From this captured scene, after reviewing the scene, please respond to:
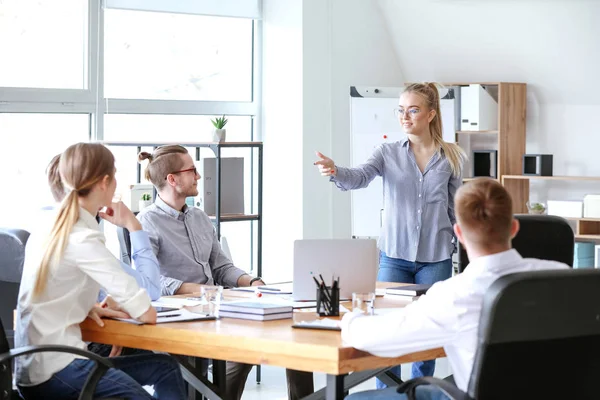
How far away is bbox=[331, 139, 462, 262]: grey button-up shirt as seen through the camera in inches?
166

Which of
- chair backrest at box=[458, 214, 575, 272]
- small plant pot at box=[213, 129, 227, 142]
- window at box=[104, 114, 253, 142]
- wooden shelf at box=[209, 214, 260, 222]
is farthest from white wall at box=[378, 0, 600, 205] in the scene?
chair backrest at box=[458, 214, 575, 272]

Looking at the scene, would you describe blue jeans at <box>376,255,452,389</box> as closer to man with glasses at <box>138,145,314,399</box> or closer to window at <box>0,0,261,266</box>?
man with glasses at <box>138,145,314,399</box>

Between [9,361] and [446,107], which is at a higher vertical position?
[446,107]

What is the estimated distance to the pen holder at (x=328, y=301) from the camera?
10.3 feet

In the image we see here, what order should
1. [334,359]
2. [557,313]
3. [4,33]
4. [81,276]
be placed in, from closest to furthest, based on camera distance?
[557,313] → [334,359] → [81,276] → [4,33]

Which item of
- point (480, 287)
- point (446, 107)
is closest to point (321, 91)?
point (446, 107)

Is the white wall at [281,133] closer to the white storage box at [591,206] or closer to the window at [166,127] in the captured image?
the window at [166,127]

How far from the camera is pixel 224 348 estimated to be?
2.77 metres

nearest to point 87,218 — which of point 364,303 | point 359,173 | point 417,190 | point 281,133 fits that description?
point 364,303

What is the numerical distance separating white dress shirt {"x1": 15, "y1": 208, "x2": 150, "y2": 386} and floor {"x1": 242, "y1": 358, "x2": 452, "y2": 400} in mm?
2067

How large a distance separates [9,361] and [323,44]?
190 inches

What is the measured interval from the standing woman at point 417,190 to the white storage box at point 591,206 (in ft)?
9.40

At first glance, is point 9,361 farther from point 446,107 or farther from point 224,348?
point 446,107

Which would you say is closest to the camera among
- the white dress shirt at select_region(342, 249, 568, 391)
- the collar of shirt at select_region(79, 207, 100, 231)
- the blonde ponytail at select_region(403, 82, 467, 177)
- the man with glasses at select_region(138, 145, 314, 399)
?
the white dress shirt at select_region(342, 249, 568, 391)
